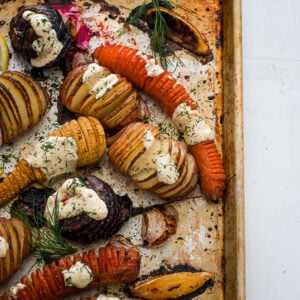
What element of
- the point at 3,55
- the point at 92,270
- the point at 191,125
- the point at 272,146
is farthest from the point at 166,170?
the point at 3,55

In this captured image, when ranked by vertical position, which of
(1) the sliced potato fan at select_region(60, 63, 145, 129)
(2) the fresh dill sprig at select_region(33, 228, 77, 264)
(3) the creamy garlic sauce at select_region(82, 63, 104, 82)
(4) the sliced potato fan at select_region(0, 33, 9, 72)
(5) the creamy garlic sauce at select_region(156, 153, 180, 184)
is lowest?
(2) the fresh dill sprig at select_region(33, 228, 77, 264)

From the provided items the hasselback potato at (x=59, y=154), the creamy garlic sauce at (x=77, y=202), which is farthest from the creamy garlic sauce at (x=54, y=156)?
the creamy garlic sauce at (x=77, y=202)

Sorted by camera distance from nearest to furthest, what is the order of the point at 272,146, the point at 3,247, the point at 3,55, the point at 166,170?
the point at 3,247 < the point at 166,170 < the point at 3,55 < the point at 272,146

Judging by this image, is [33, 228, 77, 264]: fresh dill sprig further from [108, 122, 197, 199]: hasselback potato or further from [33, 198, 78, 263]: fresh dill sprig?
[108, 122, 197, 199]: hasselback potato

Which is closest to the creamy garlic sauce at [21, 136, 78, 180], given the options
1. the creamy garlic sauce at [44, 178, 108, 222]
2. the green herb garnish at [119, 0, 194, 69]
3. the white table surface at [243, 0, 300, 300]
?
the creamy garlic sauce at [44, 178, 108, 222]

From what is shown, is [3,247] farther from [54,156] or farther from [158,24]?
[158,24]

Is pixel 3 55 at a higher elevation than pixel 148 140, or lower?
higher

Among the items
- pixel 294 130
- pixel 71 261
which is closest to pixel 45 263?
pixel 71 261

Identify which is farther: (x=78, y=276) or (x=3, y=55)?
(x=3, y=55)

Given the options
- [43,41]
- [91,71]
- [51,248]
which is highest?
[43,41]
